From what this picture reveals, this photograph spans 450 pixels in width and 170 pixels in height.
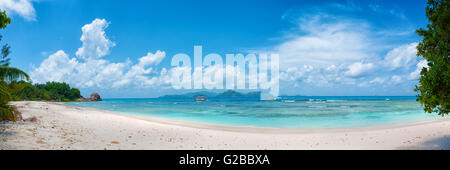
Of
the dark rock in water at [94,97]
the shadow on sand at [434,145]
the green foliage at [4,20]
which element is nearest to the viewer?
the green foliage at [4,20]

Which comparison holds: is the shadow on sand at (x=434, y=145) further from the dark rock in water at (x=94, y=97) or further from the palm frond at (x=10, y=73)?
the dark rock in water at (x=94, y=97)

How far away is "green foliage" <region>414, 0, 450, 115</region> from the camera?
20.6 ft

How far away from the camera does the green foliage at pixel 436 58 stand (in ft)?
20.6

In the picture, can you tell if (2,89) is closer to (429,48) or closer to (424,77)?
(424,77)

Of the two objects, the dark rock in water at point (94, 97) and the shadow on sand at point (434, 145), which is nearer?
the shadow on sand at point (434, 145)

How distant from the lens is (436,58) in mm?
6383

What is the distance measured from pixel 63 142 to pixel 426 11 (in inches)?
528

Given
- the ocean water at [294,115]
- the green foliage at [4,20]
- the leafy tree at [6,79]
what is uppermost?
the green foliage at [4,20]

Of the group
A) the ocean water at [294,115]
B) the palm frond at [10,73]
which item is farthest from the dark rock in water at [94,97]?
the palm frond at [10,73]

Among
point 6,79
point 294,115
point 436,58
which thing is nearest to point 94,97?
point 294,115

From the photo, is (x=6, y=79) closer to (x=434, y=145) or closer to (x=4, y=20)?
(x=4, y=20)

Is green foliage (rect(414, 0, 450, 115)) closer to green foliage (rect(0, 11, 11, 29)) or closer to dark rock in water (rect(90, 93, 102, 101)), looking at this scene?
green foliage (rect(0, 11, 11, 29))

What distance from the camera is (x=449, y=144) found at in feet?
27.1
